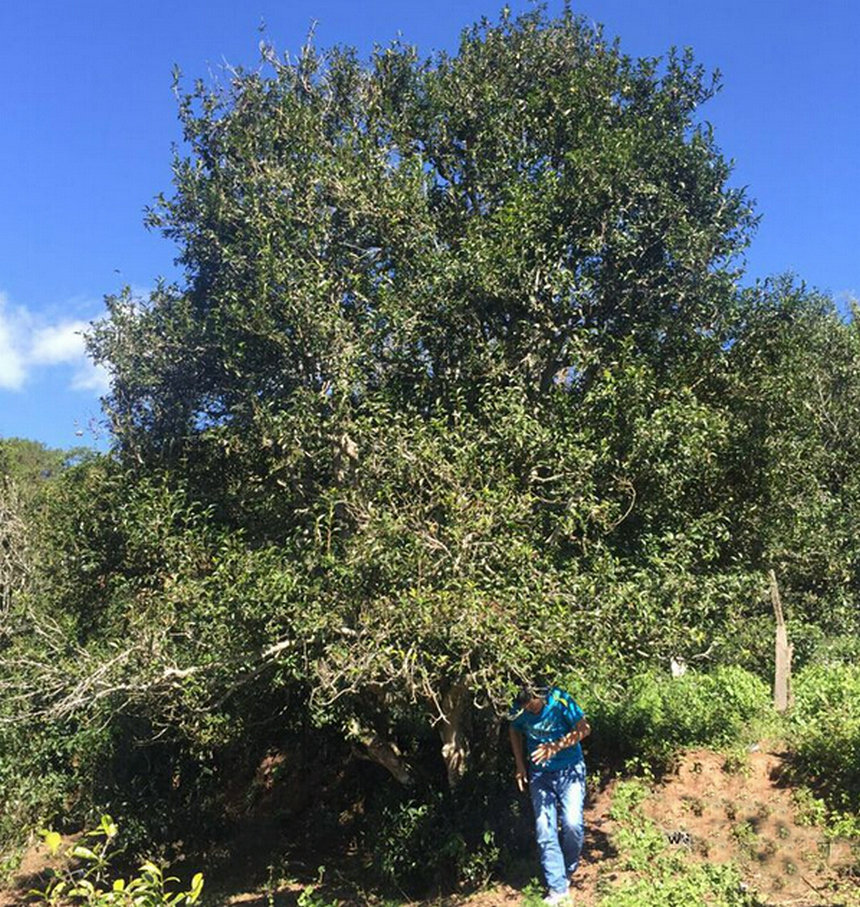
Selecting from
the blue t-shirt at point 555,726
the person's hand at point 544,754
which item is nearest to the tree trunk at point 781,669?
the blue t-shirt at point 555,726

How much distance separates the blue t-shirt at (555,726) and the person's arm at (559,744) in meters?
0.03

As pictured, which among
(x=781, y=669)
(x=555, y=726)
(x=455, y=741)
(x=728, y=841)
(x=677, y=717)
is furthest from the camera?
(x=781, y=669)

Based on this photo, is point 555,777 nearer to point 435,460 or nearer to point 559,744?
point 559,744

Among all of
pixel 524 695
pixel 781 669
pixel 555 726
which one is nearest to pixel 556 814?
pixel 555 726

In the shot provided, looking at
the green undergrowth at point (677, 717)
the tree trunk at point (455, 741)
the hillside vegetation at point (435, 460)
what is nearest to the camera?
the hillside vegetation at point (435, 460)

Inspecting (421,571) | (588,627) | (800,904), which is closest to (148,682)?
(421,571)

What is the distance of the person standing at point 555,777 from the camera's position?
562 centimetres

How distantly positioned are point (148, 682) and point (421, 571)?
2436 millimetres

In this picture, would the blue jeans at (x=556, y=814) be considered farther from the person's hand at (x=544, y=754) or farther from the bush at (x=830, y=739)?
the bush at (x=830, y=739)

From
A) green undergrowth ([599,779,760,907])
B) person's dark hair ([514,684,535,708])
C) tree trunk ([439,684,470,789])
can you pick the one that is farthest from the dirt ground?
person's dark hair ([514,684,535,708])

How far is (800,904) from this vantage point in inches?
216

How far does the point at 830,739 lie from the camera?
23.0 ft

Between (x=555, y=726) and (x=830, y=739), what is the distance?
3.06m

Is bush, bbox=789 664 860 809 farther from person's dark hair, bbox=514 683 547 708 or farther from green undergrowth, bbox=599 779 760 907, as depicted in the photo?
person's dark hair, bbox=514 683 547 708
